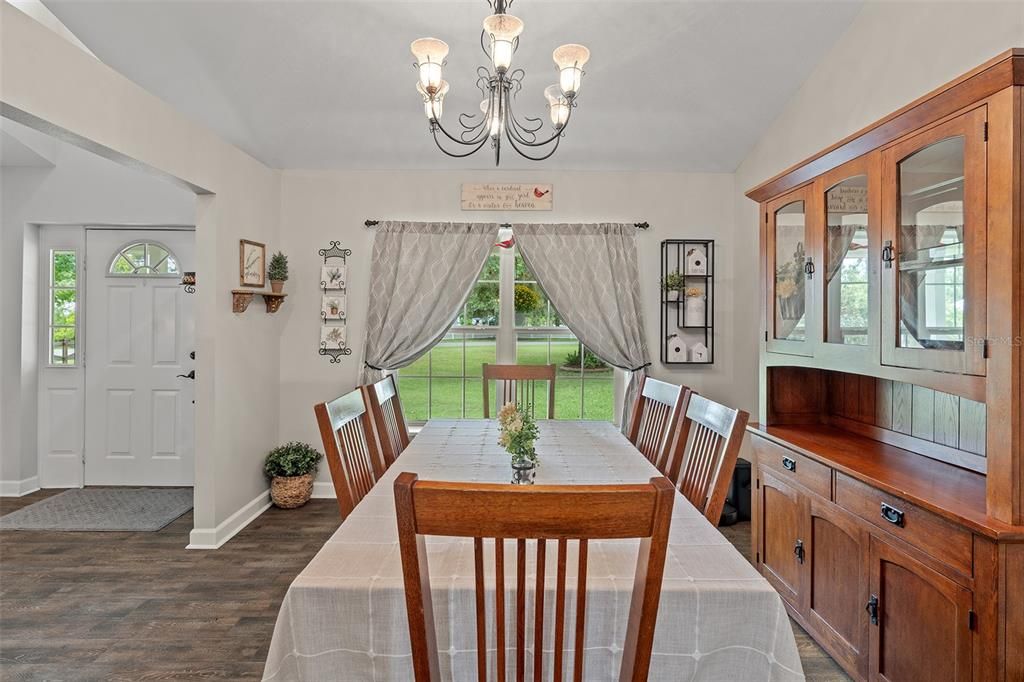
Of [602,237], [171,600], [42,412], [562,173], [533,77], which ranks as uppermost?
[533,77]

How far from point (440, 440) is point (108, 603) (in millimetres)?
1719

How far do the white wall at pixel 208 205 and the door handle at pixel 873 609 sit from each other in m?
3.24

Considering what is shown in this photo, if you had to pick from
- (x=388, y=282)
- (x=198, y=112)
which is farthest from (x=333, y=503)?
(x=198, y=112)

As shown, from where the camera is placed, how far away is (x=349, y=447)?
71.2 inches

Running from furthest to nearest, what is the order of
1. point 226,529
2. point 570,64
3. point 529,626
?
point 226,529 < point 570,64 < point 529,626

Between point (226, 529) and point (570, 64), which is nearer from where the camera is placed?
point (570, 64)

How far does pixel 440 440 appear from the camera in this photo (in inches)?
97.3

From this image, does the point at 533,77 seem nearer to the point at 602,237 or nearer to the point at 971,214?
the point at 602,237

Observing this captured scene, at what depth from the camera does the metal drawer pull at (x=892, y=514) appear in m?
1.65

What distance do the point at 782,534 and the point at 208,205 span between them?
11.6 ft

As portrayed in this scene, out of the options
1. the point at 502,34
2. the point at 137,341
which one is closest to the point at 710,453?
the point at 502,34

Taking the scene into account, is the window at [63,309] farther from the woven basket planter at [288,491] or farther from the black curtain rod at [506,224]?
the black curtain rod at [506,224]

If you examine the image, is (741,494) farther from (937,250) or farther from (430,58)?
(430,58)

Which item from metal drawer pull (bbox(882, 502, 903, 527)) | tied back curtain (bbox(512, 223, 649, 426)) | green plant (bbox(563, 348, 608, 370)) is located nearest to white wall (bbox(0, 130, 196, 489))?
tied back curtain (bbox(512, 223, 649, 426))
